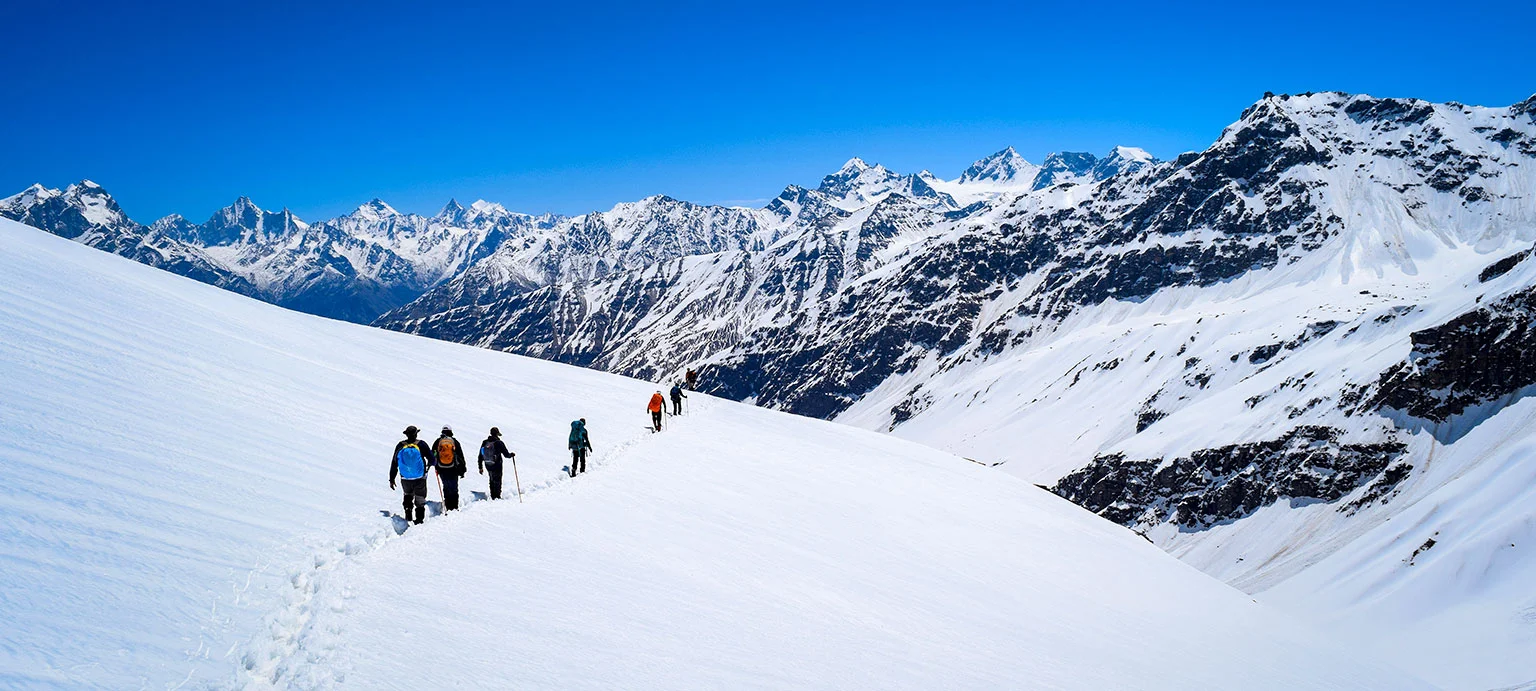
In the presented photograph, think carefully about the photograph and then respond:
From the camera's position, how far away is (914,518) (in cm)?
2511

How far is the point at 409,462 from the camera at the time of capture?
→ 14.0m

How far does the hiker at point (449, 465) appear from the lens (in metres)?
15.5

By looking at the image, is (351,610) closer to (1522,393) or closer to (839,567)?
(839,567)

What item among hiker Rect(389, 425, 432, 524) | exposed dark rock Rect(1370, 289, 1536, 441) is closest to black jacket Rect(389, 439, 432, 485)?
hiker Rect(389, 425, 432, 524)

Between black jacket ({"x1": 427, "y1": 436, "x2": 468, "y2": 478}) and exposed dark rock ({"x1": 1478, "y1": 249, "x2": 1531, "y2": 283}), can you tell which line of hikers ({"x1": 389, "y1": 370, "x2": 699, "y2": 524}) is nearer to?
black jacket ({"x1": 427, "y1": 436, "x2": 468, "y2": 478})

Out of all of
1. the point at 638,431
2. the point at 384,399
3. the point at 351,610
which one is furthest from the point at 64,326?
the point at 638,431

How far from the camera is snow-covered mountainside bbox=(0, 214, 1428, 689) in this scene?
8328 mm

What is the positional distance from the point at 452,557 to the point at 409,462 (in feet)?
9.23

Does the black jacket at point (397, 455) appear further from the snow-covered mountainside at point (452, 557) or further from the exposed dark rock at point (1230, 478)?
the exposed dark rock at point (1230, 478)

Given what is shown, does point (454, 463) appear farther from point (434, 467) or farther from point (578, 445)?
point (578, 445)

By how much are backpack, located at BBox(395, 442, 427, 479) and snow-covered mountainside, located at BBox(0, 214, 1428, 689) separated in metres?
0.91

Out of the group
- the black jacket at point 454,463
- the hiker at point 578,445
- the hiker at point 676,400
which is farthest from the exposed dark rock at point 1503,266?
the black jacket at point 454,463

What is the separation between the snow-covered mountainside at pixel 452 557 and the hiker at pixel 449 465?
3.64 feet

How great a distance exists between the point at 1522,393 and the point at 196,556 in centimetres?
18348
